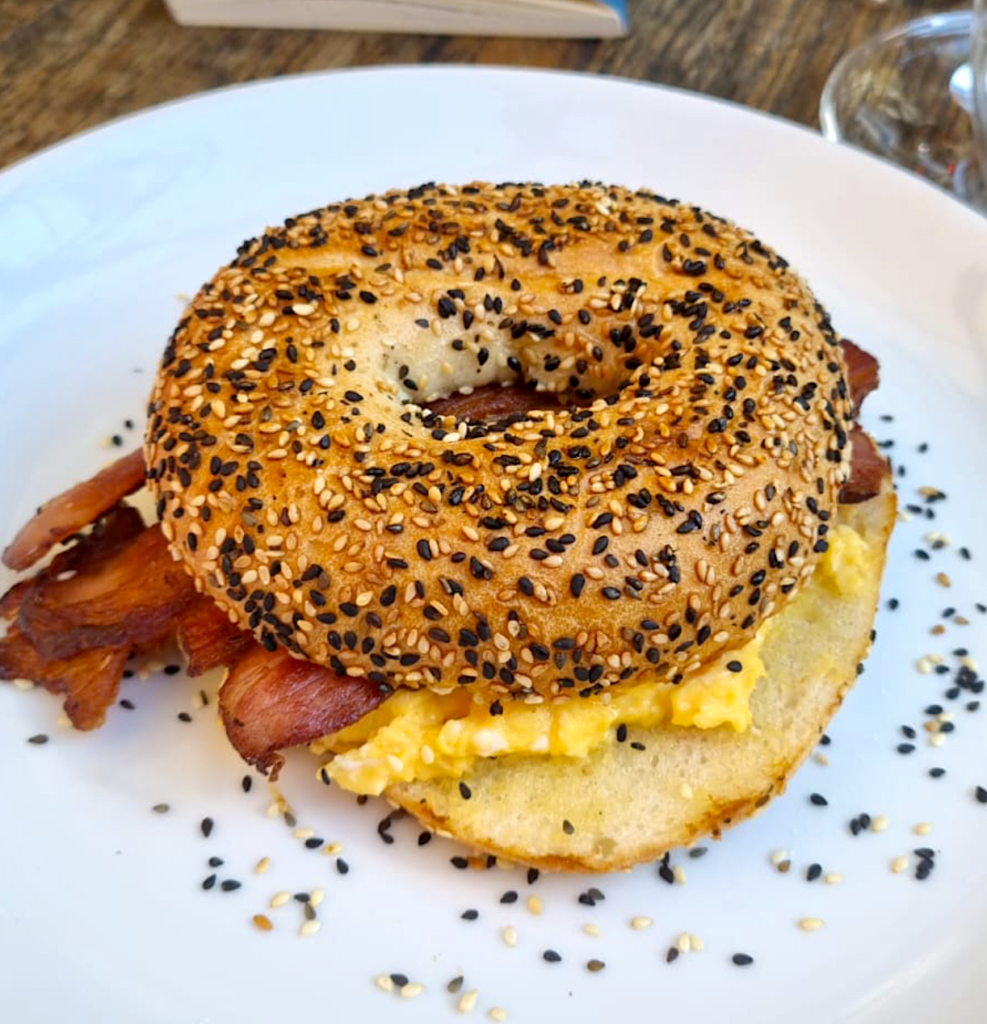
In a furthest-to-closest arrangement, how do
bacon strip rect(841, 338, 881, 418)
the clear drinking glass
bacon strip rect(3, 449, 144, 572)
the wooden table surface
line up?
the wooden table surface < the clear drinking glass < bacon strip rect(841, 338, 881, 418) < bacon strip rect(3, 449, 144, 572)

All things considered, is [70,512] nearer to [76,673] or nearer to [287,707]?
[76,673]

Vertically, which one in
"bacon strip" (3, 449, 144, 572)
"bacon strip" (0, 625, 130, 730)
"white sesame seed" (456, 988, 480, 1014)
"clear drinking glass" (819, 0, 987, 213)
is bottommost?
"white sesame seed" (456, 988, 480, 1014)

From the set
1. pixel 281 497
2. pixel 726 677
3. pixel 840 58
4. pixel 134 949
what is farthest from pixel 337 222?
pixel 840 58

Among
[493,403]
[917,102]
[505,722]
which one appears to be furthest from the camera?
[917,102]

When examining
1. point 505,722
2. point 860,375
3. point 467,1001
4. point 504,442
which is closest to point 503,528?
point 504,442

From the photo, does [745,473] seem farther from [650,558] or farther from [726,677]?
[726,677]

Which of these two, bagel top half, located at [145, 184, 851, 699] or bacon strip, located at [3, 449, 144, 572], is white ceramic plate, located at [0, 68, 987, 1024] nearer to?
bacon strip, located at [3, 449, 144, 572]

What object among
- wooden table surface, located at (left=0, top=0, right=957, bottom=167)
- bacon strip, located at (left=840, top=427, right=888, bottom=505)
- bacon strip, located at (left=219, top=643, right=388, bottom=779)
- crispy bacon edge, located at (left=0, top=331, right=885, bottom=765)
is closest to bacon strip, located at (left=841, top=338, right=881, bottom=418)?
crispy bacon edge, located at (left=0, top=331, right=885, bottom=765)
